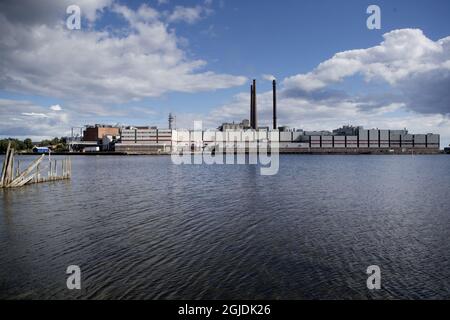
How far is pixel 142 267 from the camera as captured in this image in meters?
13.0

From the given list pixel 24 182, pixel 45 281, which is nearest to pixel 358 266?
pixel 45 281

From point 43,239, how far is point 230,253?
354 inches

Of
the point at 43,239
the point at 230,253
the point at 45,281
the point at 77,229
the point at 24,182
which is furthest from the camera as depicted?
the point at 24,182

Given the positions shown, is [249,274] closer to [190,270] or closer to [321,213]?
[190,270]

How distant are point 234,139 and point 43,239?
17041cm

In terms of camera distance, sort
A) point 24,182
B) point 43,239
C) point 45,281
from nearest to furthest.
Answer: point 45,281 → point 43,239 → point 24,182

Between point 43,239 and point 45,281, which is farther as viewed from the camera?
point 43,239

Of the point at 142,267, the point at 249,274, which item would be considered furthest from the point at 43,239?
the point at 249,274

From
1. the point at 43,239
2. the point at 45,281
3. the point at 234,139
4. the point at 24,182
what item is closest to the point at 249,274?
the point at 45,281

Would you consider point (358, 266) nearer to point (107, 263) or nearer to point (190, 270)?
point (190, 270)

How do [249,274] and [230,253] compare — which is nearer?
[249,274]

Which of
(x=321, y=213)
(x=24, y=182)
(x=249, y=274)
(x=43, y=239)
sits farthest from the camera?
(x=24, y=182)

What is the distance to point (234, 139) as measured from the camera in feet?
610
